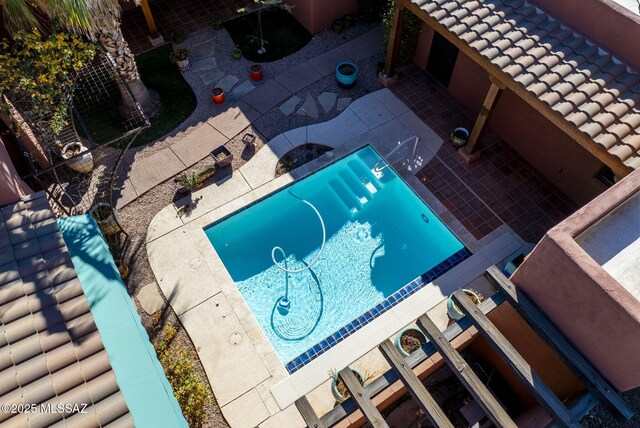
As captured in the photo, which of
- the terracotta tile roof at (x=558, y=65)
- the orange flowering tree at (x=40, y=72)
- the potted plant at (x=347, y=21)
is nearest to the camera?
the terracotta tile roof at (x=558, y=65)

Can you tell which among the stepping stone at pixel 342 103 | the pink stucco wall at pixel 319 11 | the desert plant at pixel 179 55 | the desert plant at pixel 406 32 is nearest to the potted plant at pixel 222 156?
the stepping stone at pixel 342 103

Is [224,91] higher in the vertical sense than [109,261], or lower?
lower

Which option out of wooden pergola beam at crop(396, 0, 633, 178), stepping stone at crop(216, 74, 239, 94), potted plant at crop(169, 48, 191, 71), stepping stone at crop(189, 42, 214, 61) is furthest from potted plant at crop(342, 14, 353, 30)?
potted plant at crop(169, 48, 191, 71)

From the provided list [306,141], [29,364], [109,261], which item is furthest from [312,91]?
[29,364]

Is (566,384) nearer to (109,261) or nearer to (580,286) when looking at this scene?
(580,286)

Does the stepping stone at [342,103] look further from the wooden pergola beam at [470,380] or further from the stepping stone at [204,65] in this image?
the wooden pergola beam at [470,380]

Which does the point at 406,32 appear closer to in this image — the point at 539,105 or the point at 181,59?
the point at 539,105
